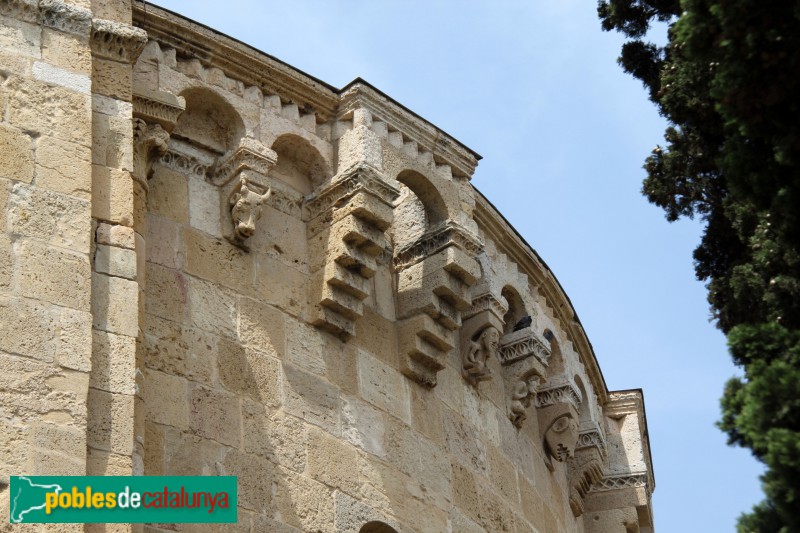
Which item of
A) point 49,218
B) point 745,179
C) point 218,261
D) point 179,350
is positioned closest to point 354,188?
point 218,261

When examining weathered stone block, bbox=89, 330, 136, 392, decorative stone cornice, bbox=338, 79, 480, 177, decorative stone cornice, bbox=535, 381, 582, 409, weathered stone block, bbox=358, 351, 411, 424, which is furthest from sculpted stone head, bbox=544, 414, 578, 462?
weathered stone block, bbox=89, 330, 136, 392

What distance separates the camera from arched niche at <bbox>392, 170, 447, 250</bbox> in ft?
39.5

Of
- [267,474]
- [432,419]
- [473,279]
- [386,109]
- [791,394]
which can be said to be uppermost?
[386,109]

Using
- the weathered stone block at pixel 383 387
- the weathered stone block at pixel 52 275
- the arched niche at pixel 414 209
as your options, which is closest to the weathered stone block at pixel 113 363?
the weathered stone block at pixel 52 275

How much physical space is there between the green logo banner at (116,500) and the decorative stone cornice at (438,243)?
2.76 m

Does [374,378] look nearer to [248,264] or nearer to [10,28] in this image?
[248,264]

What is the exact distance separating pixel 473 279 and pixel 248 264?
5.44ft

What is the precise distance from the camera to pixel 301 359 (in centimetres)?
1087

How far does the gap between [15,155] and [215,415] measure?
1853mm

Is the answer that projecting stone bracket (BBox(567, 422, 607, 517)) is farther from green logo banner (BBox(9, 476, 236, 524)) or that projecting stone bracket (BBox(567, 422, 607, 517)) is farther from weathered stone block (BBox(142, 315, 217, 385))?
green logo banner (BBox(9, 476, 236, 524))

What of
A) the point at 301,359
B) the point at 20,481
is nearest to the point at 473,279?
the point at 301,359

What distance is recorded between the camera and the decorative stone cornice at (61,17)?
9.84 metres

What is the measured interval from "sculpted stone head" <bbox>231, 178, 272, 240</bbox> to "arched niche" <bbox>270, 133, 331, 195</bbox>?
1.80 feet

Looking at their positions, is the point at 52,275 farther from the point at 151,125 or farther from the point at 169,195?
the point at 169,195
